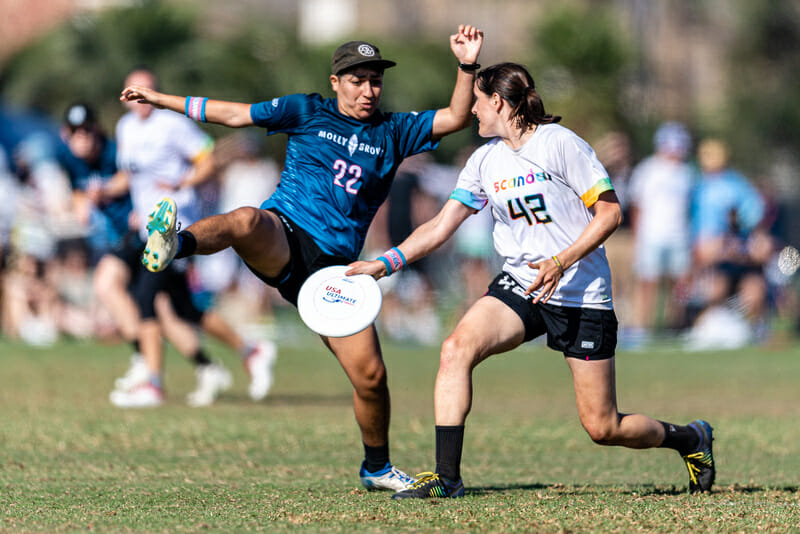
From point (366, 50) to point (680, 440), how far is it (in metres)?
2.70

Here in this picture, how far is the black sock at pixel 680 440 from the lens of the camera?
6.39 meters

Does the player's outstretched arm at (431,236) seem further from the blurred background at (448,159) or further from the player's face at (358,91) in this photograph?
the blurred background at (448,159)

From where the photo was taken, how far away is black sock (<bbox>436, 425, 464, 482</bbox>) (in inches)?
234

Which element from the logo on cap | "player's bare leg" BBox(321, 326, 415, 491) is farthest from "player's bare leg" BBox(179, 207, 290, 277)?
the logo on cap

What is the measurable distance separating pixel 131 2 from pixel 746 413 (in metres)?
18.4

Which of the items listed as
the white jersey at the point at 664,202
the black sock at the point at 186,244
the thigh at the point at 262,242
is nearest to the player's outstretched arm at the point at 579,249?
the thigh at the point at 262,242

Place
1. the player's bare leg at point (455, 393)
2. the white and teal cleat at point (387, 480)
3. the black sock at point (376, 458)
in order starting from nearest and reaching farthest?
the player's bare leg at point (455, 393)
the white and teal cleat at point (387, 480)
the black sock at point (376, 458)

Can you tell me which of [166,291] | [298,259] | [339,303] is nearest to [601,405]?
[339,303]

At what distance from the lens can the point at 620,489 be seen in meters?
6.46

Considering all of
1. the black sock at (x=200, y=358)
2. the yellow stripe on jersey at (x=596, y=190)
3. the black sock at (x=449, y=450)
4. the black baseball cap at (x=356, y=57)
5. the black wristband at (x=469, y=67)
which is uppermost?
the black baseball cap at (x=356, y=57)

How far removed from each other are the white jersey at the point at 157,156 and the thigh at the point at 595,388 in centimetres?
530

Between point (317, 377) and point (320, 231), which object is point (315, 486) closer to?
point (320, 231)

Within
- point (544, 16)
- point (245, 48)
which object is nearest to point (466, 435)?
point (245, 48)

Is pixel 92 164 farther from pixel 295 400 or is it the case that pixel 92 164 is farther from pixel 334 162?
pixel 334 162
